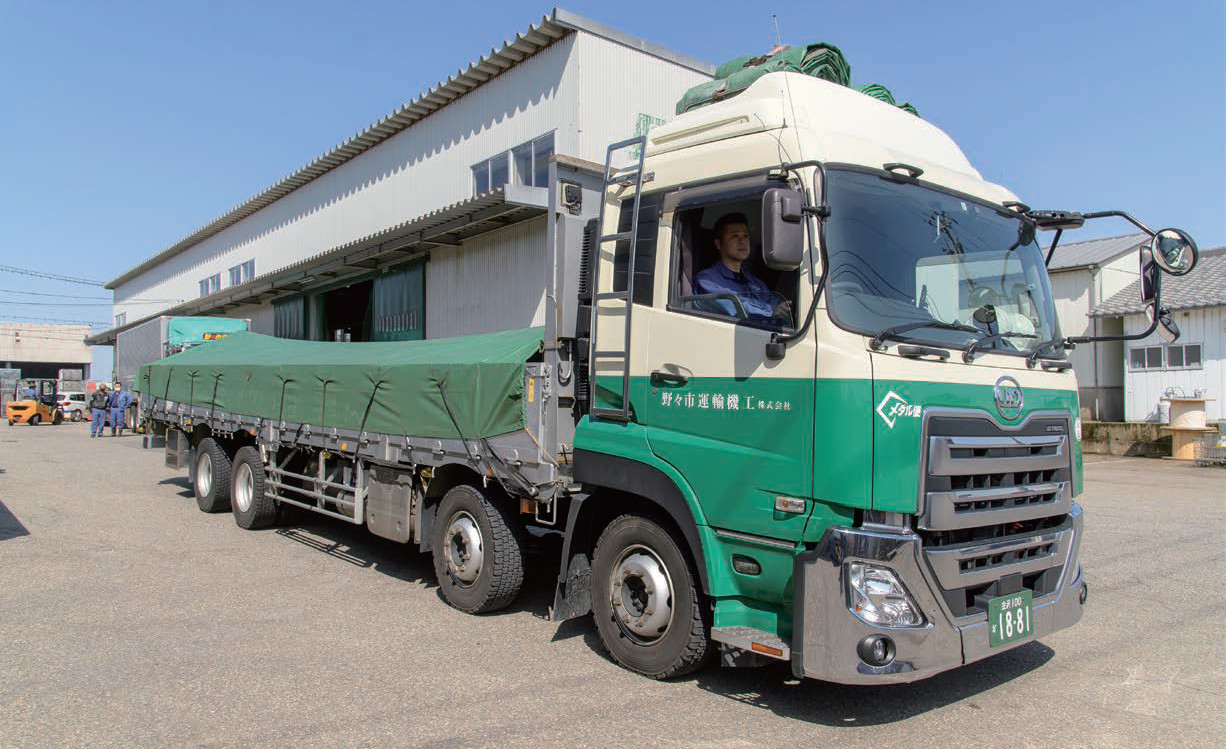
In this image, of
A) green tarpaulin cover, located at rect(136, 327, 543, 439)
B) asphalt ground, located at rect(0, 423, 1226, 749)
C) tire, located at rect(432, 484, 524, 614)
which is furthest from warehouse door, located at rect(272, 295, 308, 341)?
tire, located at rect(432, 484, 524, 614)

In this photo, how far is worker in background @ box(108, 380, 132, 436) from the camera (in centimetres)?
2881

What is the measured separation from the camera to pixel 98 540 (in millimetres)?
9133

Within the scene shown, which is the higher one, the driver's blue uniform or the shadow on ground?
the driver's blue uniform

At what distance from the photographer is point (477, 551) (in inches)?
243

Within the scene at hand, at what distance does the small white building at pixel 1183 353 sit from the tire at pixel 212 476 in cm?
2168

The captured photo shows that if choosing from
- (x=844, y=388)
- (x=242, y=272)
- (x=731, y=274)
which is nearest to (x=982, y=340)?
(x=844, y=388)

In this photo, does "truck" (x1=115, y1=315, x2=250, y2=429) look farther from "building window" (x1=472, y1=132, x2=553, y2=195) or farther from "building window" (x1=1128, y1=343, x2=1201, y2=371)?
"building window" (x1=1128, y1=343, x2=1201, y2=371)

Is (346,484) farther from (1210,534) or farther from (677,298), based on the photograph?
(1210,534)

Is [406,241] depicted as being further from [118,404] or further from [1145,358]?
[1145,358]

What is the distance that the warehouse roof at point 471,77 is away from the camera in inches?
535

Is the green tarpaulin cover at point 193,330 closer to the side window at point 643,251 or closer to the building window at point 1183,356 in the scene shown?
the side window at point 643,251

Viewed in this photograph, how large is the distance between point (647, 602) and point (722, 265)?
2.02 metres

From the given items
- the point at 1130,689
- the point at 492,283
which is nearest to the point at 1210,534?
the point at 1130,689

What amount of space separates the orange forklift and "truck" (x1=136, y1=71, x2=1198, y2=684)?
134 ft
